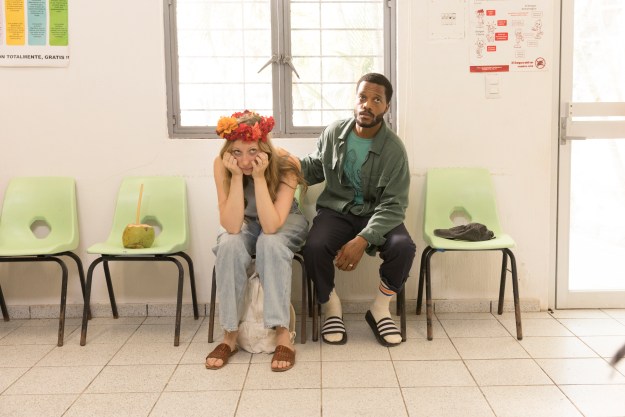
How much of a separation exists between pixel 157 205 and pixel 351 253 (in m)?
1.02

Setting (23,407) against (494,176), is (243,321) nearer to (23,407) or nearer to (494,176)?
(23,407)

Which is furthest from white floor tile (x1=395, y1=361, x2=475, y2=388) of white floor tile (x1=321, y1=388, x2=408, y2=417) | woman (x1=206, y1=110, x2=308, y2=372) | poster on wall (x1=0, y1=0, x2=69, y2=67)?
poster on wall (x1=0, y1=0, x2=69, y2=67)

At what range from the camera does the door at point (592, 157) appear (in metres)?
3.07

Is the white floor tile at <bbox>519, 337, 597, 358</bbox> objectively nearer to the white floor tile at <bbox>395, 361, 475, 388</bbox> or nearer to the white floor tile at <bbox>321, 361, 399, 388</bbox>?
the white floor tile at <bbox>395, 361, 475, 388</bbox>

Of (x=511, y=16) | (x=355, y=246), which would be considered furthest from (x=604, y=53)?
(x=355, y=246)

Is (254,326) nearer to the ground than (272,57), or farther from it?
nearer to the ground

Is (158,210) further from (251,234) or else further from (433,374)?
(433,374)

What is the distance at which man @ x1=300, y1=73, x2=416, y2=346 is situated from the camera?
271cm

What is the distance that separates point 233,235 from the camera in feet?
8.56

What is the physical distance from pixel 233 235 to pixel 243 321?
37 cm

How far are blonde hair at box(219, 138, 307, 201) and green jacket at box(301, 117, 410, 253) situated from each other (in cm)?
25

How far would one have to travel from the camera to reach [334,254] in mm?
2766

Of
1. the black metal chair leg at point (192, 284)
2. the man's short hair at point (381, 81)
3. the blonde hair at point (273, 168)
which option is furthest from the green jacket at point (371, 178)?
the black metal chair leg at point (192, 284)

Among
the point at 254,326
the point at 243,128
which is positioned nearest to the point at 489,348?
the point at 254,326
